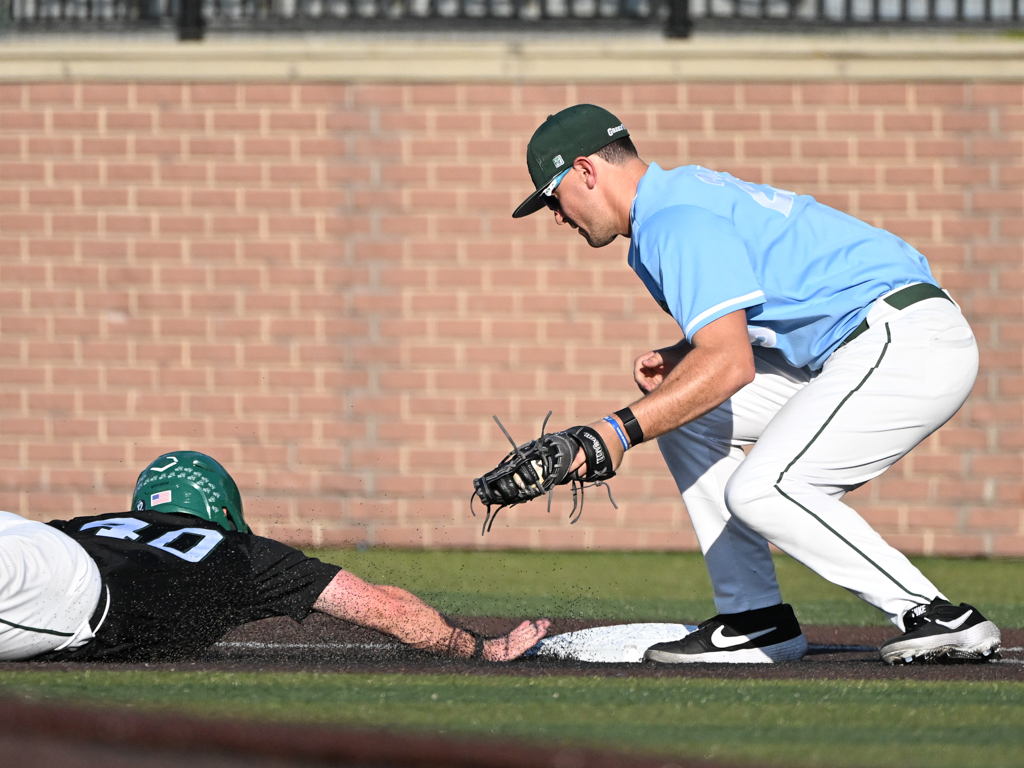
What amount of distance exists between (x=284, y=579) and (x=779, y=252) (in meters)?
2.08

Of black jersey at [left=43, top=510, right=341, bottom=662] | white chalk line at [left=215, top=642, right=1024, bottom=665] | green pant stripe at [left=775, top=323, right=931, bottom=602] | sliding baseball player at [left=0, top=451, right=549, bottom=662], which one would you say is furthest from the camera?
white chalk line at [left=215, top=642, right=1024, bottom=665]

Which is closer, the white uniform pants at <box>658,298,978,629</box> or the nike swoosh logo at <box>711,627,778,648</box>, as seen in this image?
the white uniform pants at <box>658,298,978,629</box>

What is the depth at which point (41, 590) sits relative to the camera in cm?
350

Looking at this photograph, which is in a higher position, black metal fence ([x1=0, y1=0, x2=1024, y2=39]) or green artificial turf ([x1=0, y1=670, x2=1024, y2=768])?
black metal fence ([x1=0, y1=0, x2=1024, y2=39])

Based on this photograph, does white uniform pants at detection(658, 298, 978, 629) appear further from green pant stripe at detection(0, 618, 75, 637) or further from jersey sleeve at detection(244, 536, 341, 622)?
green pant stripe at detection(0, 618, 75, 637)

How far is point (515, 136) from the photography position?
854cm

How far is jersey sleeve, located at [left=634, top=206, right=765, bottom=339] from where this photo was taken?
362 centimetres

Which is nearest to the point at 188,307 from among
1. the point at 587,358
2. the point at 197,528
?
the point at 587,358

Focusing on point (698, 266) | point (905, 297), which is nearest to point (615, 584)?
point (905, 297)

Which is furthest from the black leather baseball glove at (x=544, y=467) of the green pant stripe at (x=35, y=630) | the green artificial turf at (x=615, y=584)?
the green artificial turf at (x=615, y=584)

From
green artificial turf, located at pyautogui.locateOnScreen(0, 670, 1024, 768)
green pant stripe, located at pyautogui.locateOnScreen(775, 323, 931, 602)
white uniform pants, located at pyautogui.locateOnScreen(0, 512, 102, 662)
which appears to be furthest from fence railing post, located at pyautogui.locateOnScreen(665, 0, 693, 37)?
white uniform pants, located at pyautogui.locateOnScreen(0, 512, 102, 662)

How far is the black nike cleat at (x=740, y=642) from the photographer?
13.8 feet

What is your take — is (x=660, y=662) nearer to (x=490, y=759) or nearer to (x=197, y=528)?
(x=197, y=528)

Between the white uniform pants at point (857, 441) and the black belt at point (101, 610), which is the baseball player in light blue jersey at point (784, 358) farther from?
the black belt at point (101, 610)
